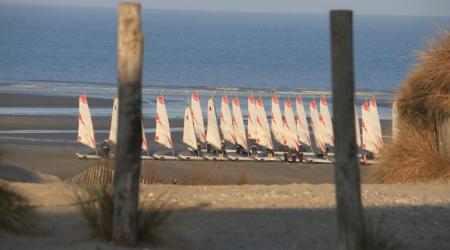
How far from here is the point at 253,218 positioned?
1048cm

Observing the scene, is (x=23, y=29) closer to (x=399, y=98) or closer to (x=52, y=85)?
(x=52, y=85)

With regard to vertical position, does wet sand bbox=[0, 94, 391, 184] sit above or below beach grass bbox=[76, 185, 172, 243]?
above

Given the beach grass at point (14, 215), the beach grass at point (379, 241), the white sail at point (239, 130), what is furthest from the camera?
the white sail at point (239, 130)

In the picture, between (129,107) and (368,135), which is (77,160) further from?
(129,107)

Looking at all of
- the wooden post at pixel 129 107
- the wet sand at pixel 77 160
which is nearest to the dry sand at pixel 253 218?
the wooden post at pixel 129 107

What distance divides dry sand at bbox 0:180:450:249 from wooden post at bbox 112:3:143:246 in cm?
57

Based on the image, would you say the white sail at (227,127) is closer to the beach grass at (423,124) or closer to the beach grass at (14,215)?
the beach grass at (423,124)

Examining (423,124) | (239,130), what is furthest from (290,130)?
(423,124)

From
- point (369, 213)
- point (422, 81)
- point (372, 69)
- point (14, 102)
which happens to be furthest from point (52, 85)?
point (369, 213)

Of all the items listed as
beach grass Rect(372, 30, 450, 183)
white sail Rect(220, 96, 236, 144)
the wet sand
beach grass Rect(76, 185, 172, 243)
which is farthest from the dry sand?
white sail Rect(220, 96, 236, 144)

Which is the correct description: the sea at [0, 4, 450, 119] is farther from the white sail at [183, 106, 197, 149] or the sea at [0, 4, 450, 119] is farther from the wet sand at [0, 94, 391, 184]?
the white sail at [183, 106, 197, 149]

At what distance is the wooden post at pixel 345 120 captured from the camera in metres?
8.08

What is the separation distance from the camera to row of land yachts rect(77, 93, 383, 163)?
96.6 ft

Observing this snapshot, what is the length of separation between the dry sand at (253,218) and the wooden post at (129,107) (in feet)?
1.87
